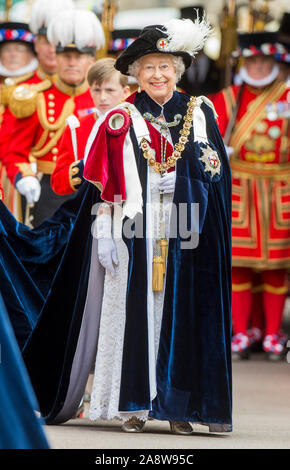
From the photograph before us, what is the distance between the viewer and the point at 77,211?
222 inches

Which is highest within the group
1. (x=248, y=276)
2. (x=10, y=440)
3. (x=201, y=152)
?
(x=201, y=152)

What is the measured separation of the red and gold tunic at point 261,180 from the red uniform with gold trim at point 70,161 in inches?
94.9

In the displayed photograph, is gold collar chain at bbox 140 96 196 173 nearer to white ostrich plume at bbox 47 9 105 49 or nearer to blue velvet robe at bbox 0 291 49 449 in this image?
blue velvet robe at bbox 0 291 49 449

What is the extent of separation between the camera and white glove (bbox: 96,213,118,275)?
501cm

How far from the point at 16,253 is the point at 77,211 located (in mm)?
360

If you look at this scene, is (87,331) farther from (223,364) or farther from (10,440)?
(10,440)

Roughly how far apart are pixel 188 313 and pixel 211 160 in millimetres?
655

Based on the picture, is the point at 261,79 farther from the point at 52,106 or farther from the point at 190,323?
the point at 190,323

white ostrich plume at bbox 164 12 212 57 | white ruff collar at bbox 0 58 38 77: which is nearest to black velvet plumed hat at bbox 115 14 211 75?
→ white ostrich plume at bbox 164 12 212 57

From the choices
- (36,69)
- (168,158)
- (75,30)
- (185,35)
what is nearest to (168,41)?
(185,35)

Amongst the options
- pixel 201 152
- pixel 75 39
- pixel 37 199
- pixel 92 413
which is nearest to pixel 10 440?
pixel 92 413

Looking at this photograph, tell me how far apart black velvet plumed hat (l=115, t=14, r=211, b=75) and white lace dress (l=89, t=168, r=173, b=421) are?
52 cm
